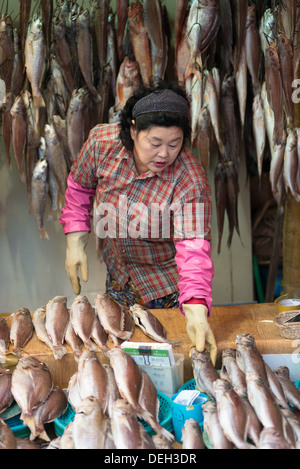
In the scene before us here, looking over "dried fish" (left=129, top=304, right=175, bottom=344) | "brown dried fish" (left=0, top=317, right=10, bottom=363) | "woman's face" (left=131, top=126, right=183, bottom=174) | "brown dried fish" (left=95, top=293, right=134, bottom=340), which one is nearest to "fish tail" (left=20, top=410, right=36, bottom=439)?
"brown dried fish" (left=0, top=317, right=10, bottom=363)

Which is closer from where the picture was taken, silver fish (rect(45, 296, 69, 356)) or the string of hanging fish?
silver fish (rect(45, 296, 69, 356))

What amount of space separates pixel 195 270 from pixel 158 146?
53 centimetres

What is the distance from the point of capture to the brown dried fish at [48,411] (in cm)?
158

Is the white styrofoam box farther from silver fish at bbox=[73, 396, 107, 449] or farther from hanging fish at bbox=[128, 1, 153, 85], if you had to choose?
hanging fish at bbox=[128, 1, 153, 85]

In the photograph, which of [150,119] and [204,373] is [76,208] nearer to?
[150,119]

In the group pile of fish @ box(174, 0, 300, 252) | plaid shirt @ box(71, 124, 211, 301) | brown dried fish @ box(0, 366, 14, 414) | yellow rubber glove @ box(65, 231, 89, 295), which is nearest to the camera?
brown dried fish @ box(0, 366, 14, 414)

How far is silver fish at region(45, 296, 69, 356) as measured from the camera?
2.01 meters

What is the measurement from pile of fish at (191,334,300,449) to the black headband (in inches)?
37.6

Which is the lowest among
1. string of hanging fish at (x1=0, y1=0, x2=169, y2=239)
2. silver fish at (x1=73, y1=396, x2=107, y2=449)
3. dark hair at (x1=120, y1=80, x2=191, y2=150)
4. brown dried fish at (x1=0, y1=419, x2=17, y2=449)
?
brown dried fish at (x1=0, y1=419, x2=17, y2=449)

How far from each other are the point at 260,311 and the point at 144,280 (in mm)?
610

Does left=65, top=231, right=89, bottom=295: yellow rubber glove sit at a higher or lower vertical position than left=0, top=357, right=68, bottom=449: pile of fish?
higher

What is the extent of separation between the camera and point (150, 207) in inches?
→ 95.0

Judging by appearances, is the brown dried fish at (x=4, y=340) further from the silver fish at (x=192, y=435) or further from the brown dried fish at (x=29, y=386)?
the silver fish at (x=192, y=435)
